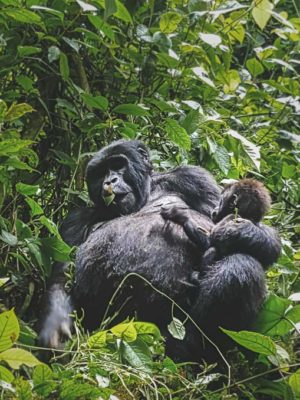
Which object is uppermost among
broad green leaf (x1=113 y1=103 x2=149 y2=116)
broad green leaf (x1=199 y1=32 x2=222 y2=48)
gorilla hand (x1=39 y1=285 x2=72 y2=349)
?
broad green leaf (x1=199 y1=32 x2=222 y2=48)

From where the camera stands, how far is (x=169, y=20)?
4055 mm

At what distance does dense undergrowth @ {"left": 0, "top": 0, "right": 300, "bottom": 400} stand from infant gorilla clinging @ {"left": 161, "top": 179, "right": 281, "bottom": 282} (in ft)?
0.73

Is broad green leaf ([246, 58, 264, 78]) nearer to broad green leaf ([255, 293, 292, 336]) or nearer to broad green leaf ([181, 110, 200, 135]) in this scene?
broad green leaf ([181, 110, 200, 135])

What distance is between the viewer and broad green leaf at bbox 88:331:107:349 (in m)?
2.48

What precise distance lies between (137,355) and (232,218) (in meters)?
1.05

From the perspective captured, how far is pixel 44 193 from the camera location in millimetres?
4133

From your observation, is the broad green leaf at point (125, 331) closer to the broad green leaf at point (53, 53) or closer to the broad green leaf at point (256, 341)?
the broad green leaf at point (256, 341)

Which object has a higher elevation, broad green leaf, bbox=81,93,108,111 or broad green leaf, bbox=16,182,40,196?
broad green leaf, bbox=81,93,108,111

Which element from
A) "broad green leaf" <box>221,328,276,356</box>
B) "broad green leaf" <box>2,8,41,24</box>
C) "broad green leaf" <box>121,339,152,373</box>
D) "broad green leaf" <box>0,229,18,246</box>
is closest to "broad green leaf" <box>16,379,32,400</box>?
"broad green leaf" <box>121,339,152,373</box>

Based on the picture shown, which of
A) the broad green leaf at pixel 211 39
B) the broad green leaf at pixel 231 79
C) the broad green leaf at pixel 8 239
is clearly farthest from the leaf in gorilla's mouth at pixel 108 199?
the broad green leaf at pixel 231 79

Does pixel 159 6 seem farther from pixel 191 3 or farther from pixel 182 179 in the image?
pixel 182 179

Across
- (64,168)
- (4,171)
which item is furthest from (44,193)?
(4,171)

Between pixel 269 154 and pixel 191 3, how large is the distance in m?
1.26

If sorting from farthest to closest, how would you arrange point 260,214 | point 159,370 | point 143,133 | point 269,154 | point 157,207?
point 269,154, point 143,133, point 157,207, point 260,214, point 159,370
